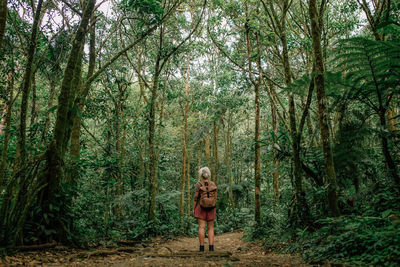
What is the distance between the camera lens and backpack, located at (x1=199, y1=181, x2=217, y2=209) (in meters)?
5.61

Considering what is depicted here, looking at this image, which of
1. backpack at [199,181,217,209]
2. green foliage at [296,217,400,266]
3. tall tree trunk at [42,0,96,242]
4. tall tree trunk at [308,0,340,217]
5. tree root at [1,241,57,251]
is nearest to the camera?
green foliage at [296,217,400,266]

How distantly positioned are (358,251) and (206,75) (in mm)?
14539

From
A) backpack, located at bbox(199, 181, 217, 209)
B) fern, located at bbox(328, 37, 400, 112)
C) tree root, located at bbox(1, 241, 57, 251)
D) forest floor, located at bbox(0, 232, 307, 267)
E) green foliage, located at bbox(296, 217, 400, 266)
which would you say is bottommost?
forest floor, located at bbox(0, 232, 307, 267)

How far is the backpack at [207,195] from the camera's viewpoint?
5613 millimetres

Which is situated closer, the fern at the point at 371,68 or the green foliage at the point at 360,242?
the green foliage at the point at 360,242

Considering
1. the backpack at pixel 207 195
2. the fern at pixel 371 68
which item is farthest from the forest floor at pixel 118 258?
the fern at pixel 371 68

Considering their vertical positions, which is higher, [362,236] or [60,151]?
[60,151]

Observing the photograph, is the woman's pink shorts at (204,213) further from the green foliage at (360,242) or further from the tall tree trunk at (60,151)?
the tall tree trunk at (60,151)

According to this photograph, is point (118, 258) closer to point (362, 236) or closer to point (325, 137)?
point (362, 236)

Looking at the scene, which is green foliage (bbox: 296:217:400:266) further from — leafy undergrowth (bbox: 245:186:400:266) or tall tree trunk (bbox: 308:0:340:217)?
tall tree trunk (bbox: 308:0:340:217)

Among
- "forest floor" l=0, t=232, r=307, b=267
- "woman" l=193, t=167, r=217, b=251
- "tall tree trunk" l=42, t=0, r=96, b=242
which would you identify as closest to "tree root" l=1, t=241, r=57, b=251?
"forest floor" l=0, t=232, r=307, b=267

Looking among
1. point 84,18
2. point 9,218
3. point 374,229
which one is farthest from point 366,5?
point 9,218

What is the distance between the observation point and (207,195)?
223 inches

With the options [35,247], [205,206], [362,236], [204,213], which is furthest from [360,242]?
[35,247]
